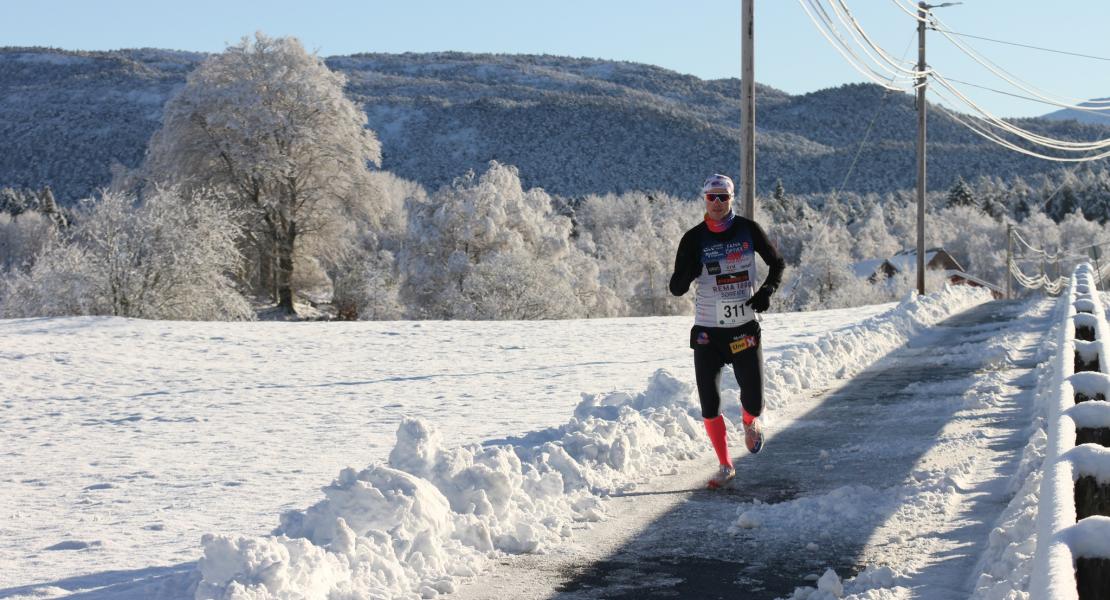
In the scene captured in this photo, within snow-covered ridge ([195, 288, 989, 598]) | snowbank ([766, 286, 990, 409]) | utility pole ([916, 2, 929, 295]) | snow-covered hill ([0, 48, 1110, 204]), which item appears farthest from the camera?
snow-covered hill ([0, 48, 1110, 204])

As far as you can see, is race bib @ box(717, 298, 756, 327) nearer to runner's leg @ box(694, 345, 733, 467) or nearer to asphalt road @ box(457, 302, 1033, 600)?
runner's leg @ box(694, 345, 733, 467)

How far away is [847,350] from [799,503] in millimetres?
10078

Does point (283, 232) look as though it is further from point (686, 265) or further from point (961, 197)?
point (961, 197)

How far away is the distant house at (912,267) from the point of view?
9500cm

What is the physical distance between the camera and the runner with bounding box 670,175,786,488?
8.16 m

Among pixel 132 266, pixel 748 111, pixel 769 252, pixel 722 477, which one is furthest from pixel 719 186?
pixel 132 266

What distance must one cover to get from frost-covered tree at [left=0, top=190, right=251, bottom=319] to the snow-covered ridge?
65.4 ft

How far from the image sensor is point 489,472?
687 centimetres

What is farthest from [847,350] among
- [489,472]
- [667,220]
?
[667,220]

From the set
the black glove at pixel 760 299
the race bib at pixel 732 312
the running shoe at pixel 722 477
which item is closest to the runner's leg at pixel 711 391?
the running shoe at pixel 722 477

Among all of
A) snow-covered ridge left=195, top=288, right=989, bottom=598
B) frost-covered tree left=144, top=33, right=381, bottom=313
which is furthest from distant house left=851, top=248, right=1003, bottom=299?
snow-covered ridge left=195, top=288, right=989, bottom=598

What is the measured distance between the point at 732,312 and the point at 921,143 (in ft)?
107

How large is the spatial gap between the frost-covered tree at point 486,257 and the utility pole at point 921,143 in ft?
48.1

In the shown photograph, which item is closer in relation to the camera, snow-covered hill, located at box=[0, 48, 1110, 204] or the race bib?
the race bib
